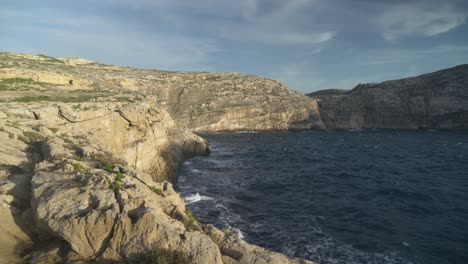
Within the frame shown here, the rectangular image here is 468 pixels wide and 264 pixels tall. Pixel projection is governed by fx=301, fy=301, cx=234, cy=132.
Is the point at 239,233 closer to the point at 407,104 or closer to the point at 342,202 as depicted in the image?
the point at 342,202

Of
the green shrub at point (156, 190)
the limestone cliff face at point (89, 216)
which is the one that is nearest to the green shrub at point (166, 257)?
the limestone cliff face at point (89, 216)

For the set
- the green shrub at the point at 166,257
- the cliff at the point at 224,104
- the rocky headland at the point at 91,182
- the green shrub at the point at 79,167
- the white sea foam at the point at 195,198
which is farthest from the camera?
the cliff at the point at 224,104

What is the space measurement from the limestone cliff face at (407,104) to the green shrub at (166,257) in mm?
99472

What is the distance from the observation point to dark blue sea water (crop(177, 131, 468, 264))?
62.8 feet

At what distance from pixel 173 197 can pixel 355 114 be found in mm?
99763

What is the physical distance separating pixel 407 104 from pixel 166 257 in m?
108

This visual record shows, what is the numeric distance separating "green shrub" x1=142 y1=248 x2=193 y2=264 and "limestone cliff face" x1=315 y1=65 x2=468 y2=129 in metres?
99.5

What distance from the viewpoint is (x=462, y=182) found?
111 ft

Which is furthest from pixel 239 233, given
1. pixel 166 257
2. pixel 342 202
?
pixel 166 257

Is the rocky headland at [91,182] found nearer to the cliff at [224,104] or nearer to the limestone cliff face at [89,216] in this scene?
the limestone cliff face at [89,216]

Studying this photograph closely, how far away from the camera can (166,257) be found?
8859mm

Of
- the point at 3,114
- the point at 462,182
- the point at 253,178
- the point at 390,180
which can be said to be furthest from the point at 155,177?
the point at 462,182

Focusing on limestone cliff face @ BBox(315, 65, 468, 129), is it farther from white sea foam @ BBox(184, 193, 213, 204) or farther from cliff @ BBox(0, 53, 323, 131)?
white sea foam @ BBox(184, 193, 213, 204)

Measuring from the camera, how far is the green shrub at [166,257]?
878 centimetres
